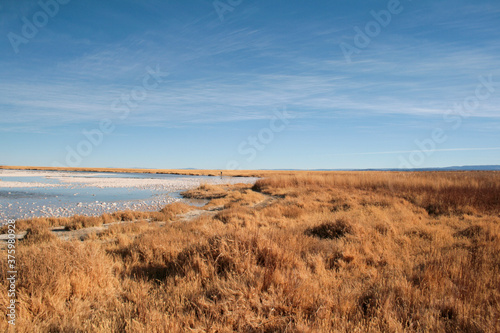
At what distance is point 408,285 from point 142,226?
9.59 meters

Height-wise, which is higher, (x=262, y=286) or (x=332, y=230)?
(x=262, y=286)

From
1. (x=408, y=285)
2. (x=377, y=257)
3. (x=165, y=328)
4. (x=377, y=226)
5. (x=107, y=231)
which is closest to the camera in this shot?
(x=165, y=328)

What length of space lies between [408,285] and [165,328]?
3661 mm

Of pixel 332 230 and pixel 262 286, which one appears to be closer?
pixel 262 286

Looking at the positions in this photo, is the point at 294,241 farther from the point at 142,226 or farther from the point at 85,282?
the point at 142,226

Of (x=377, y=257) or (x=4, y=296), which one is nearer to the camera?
(x=4, y=296)

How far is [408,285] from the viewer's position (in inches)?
A: 165

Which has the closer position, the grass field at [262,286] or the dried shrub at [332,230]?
the grass field at [262,286]

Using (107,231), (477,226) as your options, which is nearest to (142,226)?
(107,231)

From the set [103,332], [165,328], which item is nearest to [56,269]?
[103,332]

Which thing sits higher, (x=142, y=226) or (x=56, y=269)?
(x=56, y=269)

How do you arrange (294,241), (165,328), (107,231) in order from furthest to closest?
(107,231)
(294,241)
(165,328)

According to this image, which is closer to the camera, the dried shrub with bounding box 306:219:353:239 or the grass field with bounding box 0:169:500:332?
the grass field with bounding box 0:169:500:332

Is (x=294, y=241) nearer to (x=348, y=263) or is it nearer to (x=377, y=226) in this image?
(x=348, y=263)
